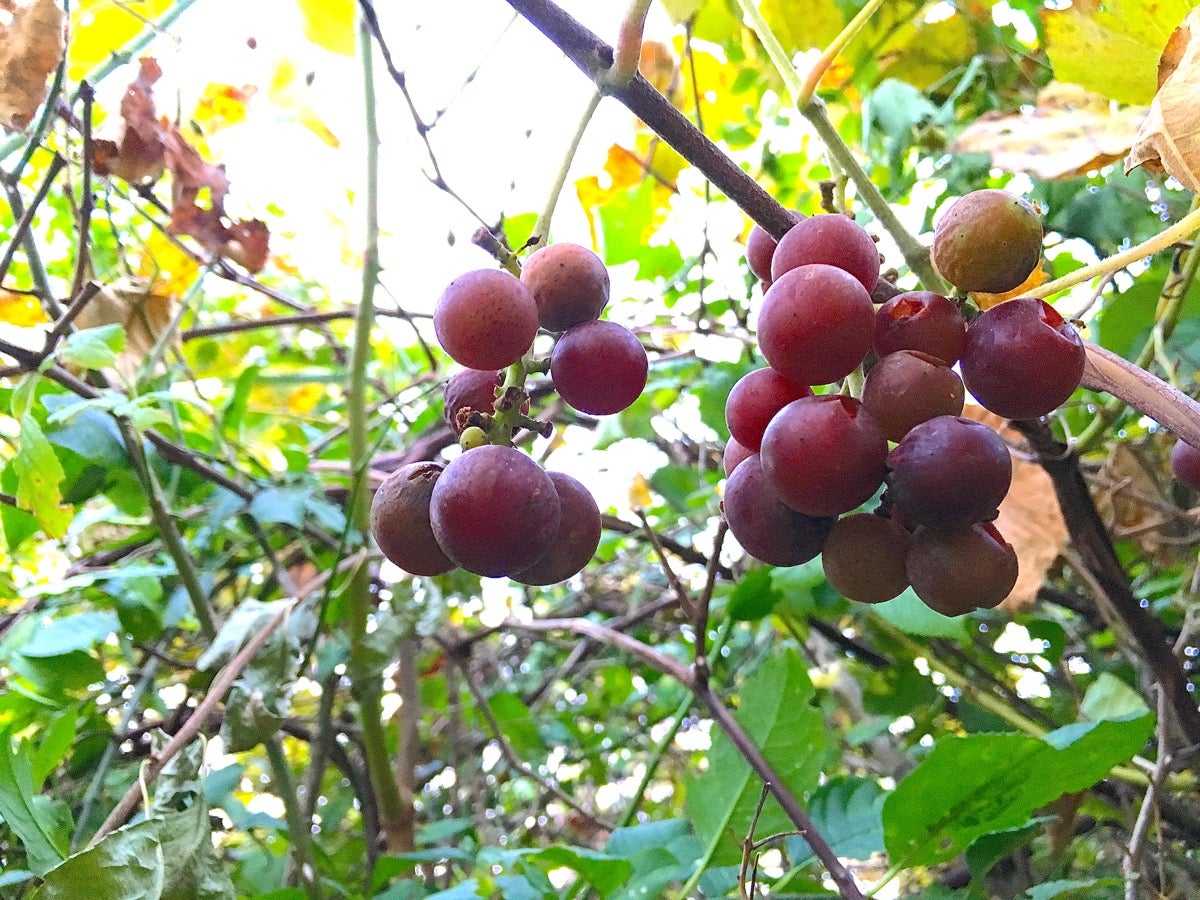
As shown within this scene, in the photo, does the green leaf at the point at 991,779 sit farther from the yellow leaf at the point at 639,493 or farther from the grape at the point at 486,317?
the yellow leaf at the point at 639,493

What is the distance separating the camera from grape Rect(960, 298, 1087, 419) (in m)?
0.47

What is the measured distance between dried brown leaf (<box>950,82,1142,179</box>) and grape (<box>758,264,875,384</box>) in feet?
1.80

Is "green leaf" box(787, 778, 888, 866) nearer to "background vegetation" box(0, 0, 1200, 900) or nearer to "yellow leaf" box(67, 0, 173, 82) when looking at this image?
"background vegetation" box(0, 0, 1200, 900)

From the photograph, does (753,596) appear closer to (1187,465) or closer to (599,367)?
(1187,465)

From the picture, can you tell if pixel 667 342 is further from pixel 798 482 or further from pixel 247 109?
pixel 798 482

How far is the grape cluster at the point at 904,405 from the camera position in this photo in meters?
0.46

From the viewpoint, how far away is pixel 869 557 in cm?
51

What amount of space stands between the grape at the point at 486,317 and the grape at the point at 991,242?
0.25 metres

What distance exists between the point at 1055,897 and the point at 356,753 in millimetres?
1194

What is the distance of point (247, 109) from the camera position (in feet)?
5.10

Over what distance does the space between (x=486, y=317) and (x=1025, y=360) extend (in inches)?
11.6

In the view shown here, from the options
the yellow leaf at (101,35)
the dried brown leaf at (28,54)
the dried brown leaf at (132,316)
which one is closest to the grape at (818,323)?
the dried brown leaf at (28,54)

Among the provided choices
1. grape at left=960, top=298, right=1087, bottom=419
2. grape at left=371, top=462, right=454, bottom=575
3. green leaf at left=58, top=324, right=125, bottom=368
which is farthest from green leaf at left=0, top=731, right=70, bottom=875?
grape at left=960, top=298, right=1087, bottom=419

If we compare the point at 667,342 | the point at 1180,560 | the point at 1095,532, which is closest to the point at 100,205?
the point at 667,342
